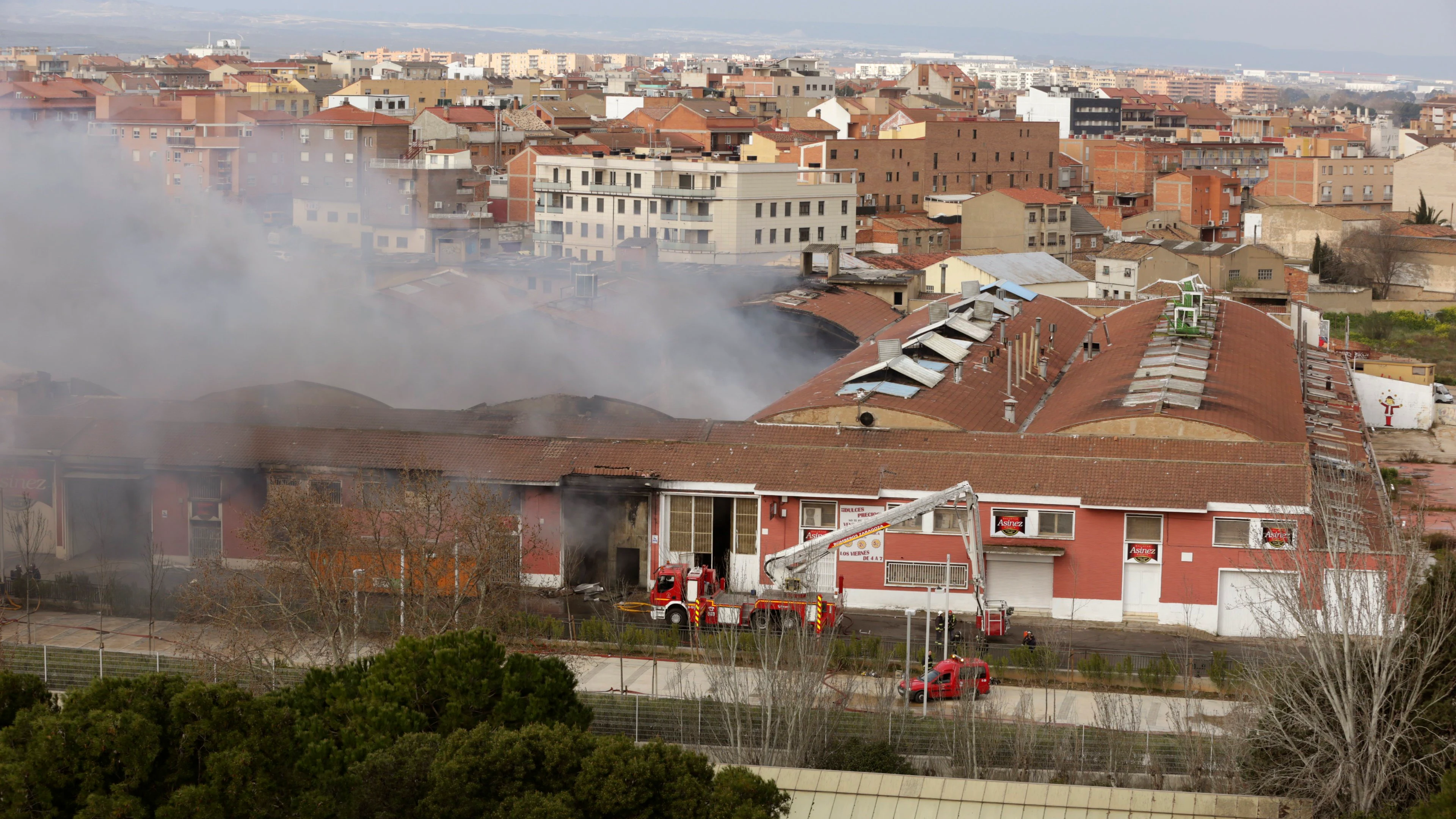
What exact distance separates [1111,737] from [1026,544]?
5916 millimetres

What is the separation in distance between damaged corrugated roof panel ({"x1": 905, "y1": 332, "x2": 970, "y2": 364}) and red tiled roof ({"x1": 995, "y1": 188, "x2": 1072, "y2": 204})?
97.5 ft

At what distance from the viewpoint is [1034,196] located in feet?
188

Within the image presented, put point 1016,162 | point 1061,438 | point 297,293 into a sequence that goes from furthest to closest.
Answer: point 1016,162 → point 297,293 → point 1061,438

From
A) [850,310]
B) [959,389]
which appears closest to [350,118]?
[850,310]

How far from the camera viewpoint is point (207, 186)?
2064 inches

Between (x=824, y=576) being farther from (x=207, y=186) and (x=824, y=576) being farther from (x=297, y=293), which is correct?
(x=207, y=186)

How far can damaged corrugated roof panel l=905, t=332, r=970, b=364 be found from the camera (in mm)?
26734

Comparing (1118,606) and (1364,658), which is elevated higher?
(1364,658)

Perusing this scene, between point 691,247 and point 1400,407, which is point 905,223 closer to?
point 691,247

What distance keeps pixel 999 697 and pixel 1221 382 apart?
9933mm

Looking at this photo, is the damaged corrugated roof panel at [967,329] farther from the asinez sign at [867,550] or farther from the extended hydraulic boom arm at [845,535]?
the extended hydraulic boom arm at [845,535]

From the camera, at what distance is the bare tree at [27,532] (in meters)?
21.2

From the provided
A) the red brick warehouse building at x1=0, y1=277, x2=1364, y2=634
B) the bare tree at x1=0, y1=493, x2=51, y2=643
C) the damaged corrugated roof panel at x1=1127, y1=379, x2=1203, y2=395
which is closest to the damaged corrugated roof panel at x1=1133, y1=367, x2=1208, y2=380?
the red brick warehouse building at x1=0, y1=277, x2=1364, y2=634

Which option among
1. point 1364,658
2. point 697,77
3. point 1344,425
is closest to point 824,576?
point 1364,658
